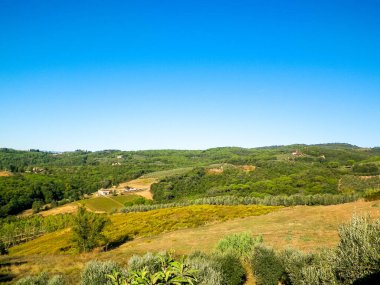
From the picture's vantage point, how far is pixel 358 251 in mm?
13203

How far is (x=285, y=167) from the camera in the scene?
16375 centimetres

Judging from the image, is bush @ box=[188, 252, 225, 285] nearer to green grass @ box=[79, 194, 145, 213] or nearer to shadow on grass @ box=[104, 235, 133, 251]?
shadow on grass @ box=[104, 235, 133, 251]

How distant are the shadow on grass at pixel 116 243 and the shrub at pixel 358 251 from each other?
1684 inches

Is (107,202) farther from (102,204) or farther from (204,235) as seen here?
(204,235)

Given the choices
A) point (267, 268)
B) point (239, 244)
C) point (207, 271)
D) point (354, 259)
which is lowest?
point (239, 244)

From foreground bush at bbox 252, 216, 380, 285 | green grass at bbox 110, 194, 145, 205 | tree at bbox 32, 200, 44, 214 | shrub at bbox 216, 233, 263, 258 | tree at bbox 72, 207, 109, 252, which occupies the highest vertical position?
foreground bush at bbox 252, 216, 380, 285

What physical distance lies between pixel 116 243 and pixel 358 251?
4787 cm

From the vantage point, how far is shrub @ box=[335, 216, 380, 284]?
1258 cm

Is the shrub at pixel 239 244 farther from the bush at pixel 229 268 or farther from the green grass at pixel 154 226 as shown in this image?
the green grass at pixel 154 226

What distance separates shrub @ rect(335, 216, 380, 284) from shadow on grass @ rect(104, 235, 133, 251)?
42782 mm

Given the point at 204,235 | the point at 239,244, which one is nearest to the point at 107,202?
the point at 204,235

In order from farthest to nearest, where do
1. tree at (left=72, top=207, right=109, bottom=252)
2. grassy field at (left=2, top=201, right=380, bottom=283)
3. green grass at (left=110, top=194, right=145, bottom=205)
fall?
1. green grass at (left=110, top=194, right=145, bottom=205)
2. tree at (left=72, top=207, right=109, bottom=252)
3. grassy field at (left=2, top=201, right=380, bottom=283)

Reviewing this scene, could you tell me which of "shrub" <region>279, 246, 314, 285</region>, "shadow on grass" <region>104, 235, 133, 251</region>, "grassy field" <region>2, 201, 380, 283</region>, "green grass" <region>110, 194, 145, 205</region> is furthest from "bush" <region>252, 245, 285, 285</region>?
"green grass" <region>110, 194, 145, 205</region>

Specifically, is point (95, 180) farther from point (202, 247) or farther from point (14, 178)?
point (202, 247)
